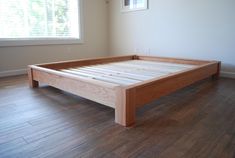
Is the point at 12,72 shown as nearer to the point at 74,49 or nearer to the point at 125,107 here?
the point at 74,49

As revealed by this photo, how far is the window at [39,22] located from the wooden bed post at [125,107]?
2876mm

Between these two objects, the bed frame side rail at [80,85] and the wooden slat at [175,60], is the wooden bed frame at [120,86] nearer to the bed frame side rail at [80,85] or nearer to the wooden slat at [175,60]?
the bed frame side rail at [80,85]

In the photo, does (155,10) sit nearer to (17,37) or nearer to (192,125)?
(17,37)

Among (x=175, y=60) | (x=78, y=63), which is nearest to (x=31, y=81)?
(x=78, y=63)

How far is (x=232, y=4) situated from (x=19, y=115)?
3526mm

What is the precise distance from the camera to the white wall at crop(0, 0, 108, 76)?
369cm

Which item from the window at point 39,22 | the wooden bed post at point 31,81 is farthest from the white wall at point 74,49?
the wooden bed post at point 31,81

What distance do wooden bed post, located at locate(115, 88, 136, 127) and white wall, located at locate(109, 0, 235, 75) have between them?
263 centimetres

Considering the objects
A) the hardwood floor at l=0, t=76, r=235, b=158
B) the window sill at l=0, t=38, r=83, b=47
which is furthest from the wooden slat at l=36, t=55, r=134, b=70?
the window sill at l=0, t=38, r=83, b=47

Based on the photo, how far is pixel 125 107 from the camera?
1611 millimetres

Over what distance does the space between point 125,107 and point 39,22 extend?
10.7ft

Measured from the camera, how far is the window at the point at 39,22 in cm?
364

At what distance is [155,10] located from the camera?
4.27 metres

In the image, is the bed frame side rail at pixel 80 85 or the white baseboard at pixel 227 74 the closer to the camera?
the bed frame side rail at pixel 80 85
